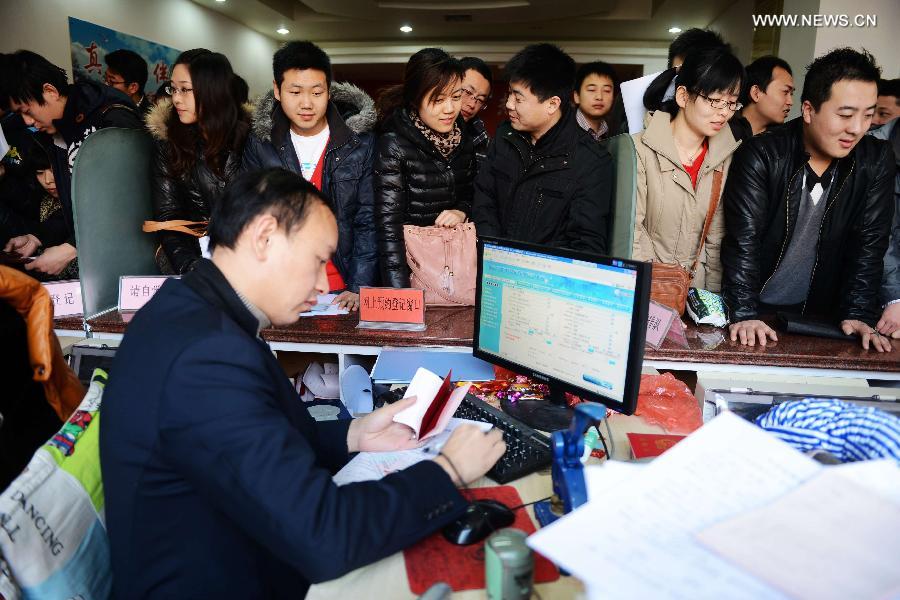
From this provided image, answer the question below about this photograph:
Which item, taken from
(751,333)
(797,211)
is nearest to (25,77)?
(751,333)

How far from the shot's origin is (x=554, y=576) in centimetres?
92

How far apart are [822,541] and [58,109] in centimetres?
317

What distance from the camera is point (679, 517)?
723 millimetres

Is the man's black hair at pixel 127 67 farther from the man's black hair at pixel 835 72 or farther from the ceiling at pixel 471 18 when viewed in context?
the man's black hair at pixel 835 72

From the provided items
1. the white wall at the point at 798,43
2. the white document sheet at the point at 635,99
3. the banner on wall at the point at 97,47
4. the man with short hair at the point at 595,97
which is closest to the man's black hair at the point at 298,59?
the white document sheet at the point at 635,99

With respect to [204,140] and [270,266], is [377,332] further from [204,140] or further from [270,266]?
[204,140]

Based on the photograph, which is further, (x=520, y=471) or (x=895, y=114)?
(x=895, y=114)

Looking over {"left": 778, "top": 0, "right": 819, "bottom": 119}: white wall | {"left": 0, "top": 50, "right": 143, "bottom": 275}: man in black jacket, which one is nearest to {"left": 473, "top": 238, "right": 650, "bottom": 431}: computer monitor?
{"left": 0, "top": 50, "right": 143, "bottom": 275}: man in black jacket

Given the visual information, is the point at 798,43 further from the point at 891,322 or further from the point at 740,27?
the point at 891,322

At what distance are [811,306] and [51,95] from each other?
3281 mm

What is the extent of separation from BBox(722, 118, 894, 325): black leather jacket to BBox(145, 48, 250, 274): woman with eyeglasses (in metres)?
1.93

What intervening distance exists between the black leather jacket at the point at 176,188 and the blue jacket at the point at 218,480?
151 cm

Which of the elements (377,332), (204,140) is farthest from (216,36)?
(377,332)

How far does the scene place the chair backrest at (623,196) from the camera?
209 cm
